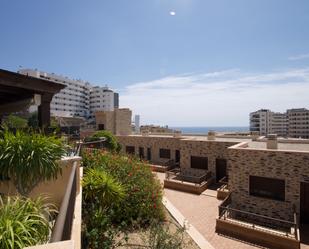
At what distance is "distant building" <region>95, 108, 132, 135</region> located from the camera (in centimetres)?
3239

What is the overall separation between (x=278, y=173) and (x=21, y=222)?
1330 cm

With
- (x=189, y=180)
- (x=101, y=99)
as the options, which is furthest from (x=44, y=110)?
(x=101, y=99)

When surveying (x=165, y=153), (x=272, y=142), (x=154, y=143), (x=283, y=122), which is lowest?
(x=165, y=153)

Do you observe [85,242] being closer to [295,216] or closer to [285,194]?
[295,216]

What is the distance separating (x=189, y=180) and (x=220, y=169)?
303cm

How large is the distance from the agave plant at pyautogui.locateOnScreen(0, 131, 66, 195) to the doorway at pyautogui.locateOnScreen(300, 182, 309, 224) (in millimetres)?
13157

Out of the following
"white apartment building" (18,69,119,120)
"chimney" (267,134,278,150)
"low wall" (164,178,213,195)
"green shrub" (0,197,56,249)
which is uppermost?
"white apartment building" (18,69,119,120)

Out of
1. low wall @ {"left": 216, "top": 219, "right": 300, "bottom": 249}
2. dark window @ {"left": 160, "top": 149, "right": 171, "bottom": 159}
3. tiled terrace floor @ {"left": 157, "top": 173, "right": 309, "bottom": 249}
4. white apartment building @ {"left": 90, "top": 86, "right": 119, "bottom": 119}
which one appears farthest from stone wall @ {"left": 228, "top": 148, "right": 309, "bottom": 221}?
white apartment building @ {"left": 90, "top": 86, "right": 119, "bottom": 119}

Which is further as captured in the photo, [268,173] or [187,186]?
[187,186]

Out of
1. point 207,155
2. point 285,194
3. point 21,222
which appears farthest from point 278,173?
point 21,222

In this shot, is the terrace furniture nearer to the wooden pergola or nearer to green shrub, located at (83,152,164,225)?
green shrub, located at (83,152,164,225)

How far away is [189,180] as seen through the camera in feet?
59.7

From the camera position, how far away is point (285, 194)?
1228 cm

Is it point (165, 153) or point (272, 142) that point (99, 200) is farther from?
point (165, 153)
